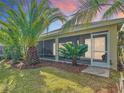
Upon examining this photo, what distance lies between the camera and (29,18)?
1684cm

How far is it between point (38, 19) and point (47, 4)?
65.2 inches

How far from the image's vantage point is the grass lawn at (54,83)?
10.5m

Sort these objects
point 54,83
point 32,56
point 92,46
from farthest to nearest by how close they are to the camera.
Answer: point 32,56 → point 92,46 → point 54,83

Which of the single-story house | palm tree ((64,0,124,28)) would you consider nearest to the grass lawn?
the single-story house

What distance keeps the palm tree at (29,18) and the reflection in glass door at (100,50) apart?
3.34 meters

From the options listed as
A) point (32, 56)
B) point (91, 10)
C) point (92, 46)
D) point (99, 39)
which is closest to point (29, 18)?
point (32, 56)

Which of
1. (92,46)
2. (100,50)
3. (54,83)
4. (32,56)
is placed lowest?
(54,83)

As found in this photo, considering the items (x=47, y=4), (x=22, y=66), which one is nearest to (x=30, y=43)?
(x=22, y=66)

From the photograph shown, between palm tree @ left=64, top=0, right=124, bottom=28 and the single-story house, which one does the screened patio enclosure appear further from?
palm tree @ left=64, top=0, right=124, bottom=28

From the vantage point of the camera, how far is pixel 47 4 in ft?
55.9

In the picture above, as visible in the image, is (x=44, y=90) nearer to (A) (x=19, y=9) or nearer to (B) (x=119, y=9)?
(B) (x=119, y=9)

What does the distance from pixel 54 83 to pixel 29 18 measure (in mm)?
7467

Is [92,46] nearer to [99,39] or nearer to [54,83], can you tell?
[99,39]

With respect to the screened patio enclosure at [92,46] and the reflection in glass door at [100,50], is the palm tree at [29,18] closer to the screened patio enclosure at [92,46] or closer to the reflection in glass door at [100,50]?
the screened patio enclosure at [92,46]
